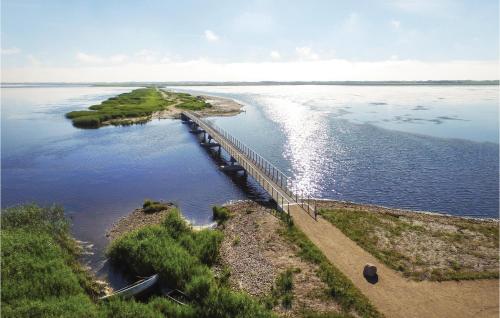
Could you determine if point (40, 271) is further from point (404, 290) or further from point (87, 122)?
point (87, 122)

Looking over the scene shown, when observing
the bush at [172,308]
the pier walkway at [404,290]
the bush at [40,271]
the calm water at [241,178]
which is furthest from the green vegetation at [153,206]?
the bush at [172,308]

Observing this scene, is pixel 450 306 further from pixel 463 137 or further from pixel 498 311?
pixel 463 137

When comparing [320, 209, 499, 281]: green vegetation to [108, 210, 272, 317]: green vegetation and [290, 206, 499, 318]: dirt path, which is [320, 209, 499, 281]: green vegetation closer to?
[290, 206, 499, 318]: dirt path

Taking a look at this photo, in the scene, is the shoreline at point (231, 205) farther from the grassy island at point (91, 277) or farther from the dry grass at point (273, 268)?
the dry grass at point (273, 268)

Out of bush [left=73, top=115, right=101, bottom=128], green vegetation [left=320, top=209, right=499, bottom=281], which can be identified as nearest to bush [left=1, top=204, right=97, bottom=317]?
green vegetation [left=320, top=209, right=499, bottom=281]

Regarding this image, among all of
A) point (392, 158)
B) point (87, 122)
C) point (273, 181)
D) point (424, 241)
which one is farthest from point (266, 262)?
point (87, 122)

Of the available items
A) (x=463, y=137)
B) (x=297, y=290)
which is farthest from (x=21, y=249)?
(x=463, y=137)
